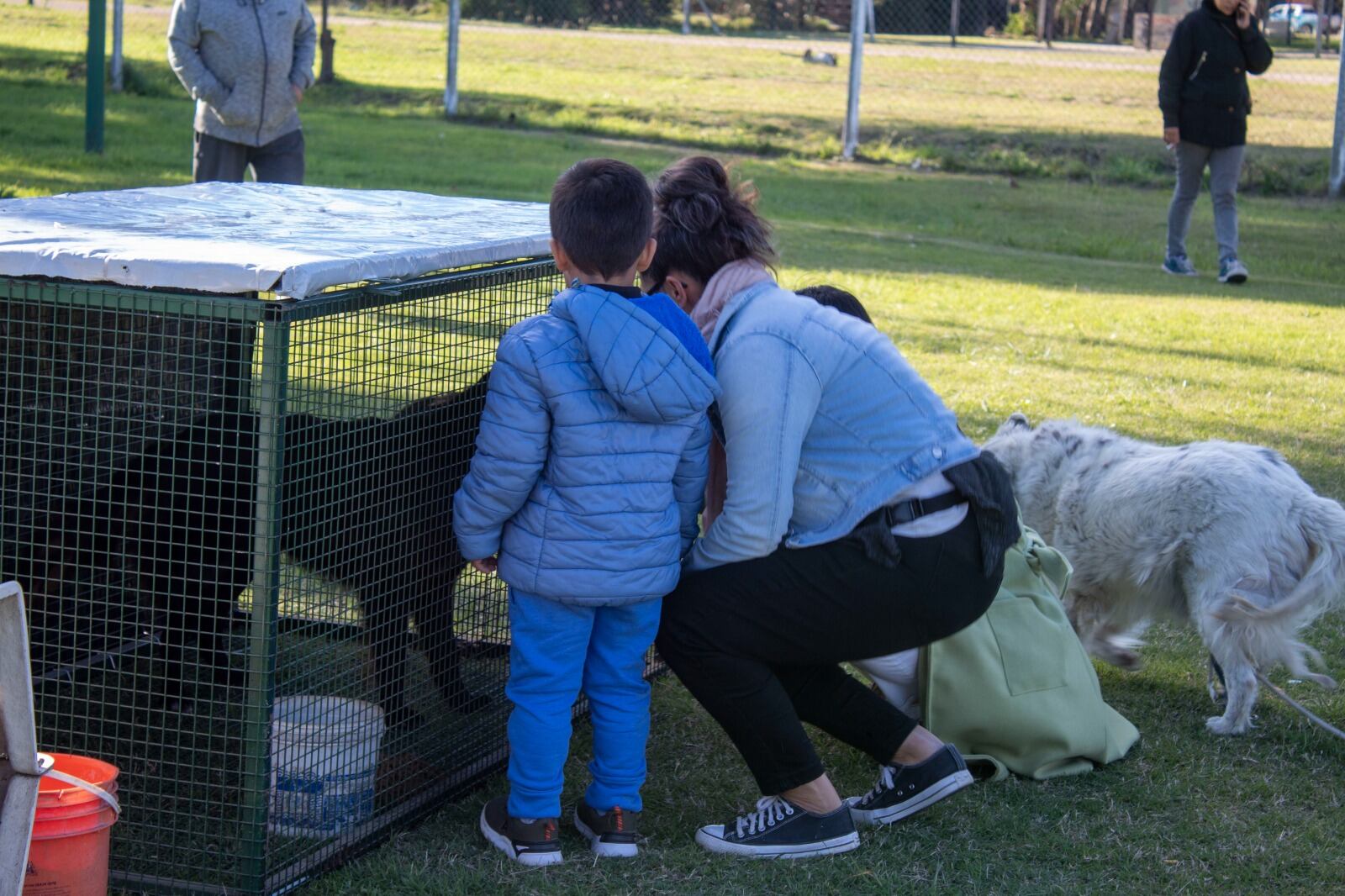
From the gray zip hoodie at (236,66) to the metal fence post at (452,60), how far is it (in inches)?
413

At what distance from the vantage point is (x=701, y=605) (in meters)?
2.84

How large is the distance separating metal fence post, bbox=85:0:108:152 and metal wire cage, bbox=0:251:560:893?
10.7 metres

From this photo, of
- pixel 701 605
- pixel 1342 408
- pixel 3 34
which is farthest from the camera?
pixel 3 34

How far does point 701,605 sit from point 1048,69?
21.3 meters

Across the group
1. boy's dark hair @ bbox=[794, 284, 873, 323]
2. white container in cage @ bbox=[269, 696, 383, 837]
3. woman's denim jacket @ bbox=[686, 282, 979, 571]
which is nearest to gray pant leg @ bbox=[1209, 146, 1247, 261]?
boy's dark hair @ bbox=[794, 284, 873, 323]

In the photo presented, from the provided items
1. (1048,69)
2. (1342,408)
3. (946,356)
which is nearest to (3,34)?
(1048,69)

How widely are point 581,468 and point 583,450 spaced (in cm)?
4

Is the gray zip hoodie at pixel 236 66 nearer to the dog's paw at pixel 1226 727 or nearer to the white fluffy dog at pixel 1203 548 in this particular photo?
the white fluffy dog at pixel 1203 548

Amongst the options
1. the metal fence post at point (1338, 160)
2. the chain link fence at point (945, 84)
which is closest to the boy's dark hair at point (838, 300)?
the metal fence post at point (1338, 160)

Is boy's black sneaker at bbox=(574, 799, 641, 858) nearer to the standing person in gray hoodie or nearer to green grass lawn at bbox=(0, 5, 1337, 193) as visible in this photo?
the standing person in gray hoodie

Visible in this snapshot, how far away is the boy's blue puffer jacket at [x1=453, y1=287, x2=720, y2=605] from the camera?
263cm

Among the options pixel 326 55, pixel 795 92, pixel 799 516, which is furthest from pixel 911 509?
pixel 795 92

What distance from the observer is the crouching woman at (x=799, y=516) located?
107 inches

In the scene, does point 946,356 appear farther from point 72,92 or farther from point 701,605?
point 72,92
